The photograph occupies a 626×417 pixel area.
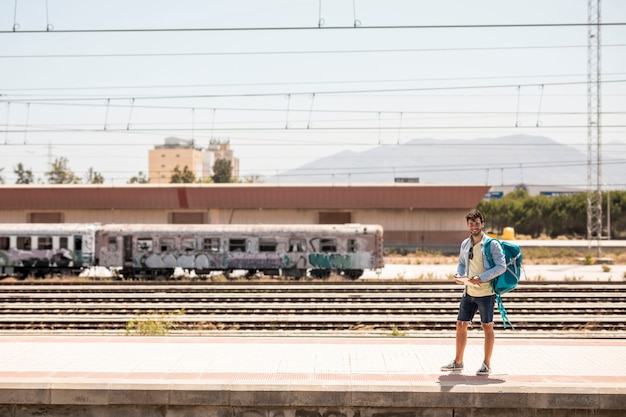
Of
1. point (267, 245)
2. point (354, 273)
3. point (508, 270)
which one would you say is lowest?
point (354, 273)

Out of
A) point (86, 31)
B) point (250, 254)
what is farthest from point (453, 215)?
point (86, 31)

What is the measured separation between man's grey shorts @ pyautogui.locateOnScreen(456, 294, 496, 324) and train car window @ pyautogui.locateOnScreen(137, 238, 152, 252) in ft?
75.7

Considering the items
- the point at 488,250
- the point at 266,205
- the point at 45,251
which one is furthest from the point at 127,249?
the point at 488,250

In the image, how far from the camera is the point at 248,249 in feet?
98.3

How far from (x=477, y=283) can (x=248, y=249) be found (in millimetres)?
21880

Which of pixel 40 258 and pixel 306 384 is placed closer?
pixel 306 384

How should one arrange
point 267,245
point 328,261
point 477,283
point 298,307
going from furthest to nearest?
point 267,245 < point 328,261 < point 298,307 < point 477,283

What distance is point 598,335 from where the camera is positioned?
51.8 feet

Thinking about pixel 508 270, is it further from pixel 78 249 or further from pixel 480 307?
pixel 78 249

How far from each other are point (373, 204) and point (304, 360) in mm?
36784

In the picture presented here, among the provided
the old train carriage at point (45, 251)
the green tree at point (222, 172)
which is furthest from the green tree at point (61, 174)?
the old train carriage at point (45, 251)

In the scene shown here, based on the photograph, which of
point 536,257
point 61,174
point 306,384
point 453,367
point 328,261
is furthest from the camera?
point 61,174

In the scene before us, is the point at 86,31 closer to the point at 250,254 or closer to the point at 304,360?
the point at 304,360

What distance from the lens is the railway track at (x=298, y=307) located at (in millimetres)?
16938
